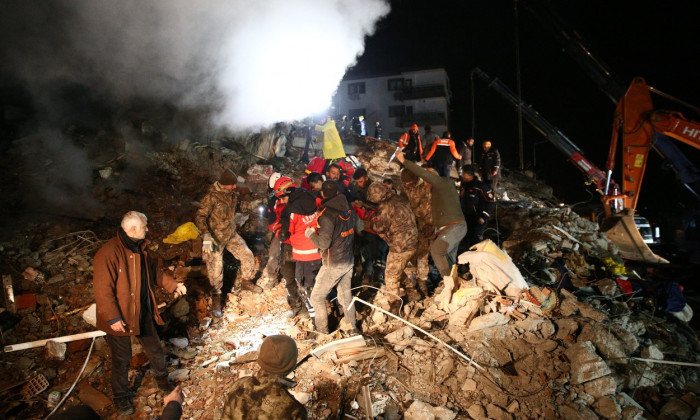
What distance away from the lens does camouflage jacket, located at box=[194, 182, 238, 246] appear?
17.2 ft

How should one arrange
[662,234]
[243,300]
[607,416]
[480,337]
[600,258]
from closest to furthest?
1. [607,416]
2. [480,337]
3. [243,300]
4. [600,258]
5. [662,234]

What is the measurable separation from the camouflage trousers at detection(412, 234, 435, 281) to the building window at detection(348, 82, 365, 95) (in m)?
38.1

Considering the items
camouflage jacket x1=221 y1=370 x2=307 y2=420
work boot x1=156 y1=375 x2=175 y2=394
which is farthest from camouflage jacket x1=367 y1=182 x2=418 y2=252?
work boot x1=156 y1=375 x2=175 y2=394

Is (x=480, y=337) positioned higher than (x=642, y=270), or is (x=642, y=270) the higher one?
(x=480, y=337)

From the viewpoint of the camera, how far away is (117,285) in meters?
3.25

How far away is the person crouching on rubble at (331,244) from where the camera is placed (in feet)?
13.9

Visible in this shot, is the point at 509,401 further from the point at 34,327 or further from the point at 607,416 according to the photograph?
the point at 34,327

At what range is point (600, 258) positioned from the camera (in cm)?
698

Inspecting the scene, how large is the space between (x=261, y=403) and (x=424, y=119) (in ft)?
131

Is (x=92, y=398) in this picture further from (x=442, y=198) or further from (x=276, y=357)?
(x=442, y=198)

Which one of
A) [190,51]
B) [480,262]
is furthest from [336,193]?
[190,51]

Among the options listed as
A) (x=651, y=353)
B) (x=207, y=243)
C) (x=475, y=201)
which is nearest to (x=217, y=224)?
(x=207, y=243)

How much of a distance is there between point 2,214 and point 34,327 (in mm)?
2992

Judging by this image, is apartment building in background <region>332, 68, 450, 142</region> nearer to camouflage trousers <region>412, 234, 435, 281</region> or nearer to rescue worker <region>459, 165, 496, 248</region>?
rescue worker <region>459, 165, 496, 248</region>
